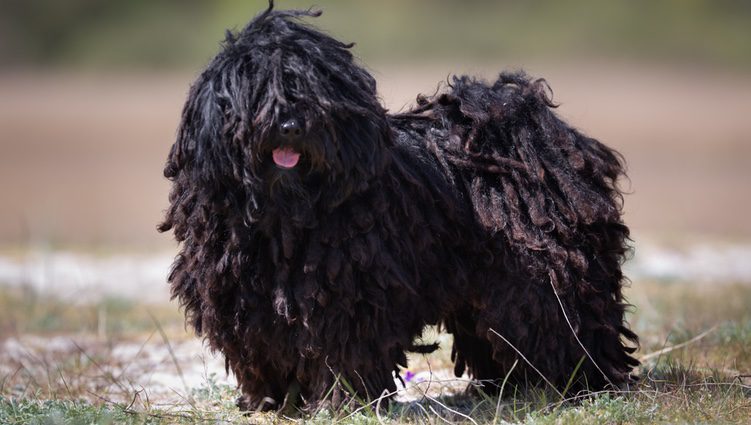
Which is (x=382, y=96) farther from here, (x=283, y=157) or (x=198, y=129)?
(x=198, y=129)

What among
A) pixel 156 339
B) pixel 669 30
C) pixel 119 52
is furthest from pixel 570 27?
pixel 156 339

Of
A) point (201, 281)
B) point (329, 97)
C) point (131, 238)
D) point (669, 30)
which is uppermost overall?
point (669, 30)

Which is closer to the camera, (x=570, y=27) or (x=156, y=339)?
(x=156, y=339)

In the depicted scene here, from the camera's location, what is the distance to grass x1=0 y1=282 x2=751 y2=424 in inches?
231

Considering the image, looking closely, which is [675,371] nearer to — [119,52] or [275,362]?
[275,362]

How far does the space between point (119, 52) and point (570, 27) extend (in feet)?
65.1

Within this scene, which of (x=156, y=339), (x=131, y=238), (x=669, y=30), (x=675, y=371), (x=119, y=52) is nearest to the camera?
(x=675, y=371)

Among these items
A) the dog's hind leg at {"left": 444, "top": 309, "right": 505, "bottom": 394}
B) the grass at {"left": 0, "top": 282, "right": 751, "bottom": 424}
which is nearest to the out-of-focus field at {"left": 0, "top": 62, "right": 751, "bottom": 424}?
the grass at {"left": 0, "top": 282, "right": 751, "bottom": 424}

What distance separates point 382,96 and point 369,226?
0.79m

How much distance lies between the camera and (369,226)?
227 inches

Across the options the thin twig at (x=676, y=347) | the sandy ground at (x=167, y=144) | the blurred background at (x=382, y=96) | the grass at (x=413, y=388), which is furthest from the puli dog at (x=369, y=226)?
the sandy ground at (x=167, y=144)

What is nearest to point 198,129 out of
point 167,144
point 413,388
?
point 413,388

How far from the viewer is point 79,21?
5806 cm

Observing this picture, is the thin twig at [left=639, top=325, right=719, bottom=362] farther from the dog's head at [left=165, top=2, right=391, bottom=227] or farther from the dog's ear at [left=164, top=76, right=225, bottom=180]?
the dog's ear at [left=164, top=76, right=225, bottom=180]
